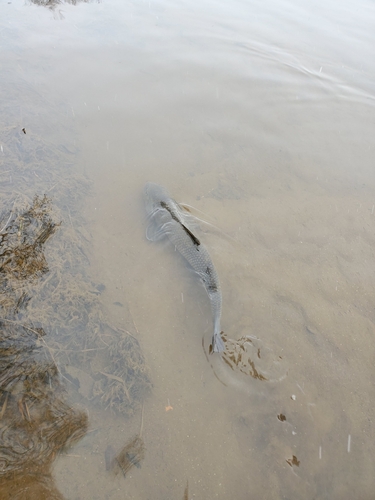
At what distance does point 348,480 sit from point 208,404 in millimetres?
1426

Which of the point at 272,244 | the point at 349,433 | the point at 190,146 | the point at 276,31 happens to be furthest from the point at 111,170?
the point at 276,31

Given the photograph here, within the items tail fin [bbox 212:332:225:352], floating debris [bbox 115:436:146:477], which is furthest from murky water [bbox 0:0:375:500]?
tail fin [bbox 212:332:225:352]

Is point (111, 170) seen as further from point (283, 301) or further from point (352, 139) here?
point (352, 139)

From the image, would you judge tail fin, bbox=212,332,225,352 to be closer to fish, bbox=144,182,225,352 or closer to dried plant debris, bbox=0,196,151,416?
fish, bbox=144,182,225,352

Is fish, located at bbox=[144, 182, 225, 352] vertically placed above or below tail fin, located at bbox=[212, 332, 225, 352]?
above

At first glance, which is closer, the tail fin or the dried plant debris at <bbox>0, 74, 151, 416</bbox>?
the dried plant debris at <bbox>0, 74, 151, 416</bbox>

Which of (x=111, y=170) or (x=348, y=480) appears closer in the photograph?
(x=348, y=480)

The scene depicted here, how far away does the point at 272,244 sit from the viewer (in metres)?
4.82

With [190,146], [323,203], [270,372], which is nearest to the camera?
[270,372]

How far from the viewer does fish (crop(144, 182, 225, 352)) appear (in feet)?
12.8

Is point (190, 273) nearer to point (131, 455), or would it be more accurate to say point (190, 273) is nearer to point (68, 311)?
point (68, 311)

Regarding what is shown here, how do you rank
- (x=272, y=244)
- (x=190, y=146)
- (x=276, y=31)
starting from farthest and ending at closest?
(x=276, y=31) < (x=190, y=146) < (x=272, y=244)

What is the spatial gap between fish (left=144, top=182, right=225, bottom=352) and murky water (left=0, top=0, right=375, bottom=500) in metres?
0.18

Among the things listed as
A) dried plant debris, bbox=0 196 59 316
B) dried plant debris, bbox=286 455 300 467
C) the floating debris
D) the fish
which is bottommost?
the floating debris
